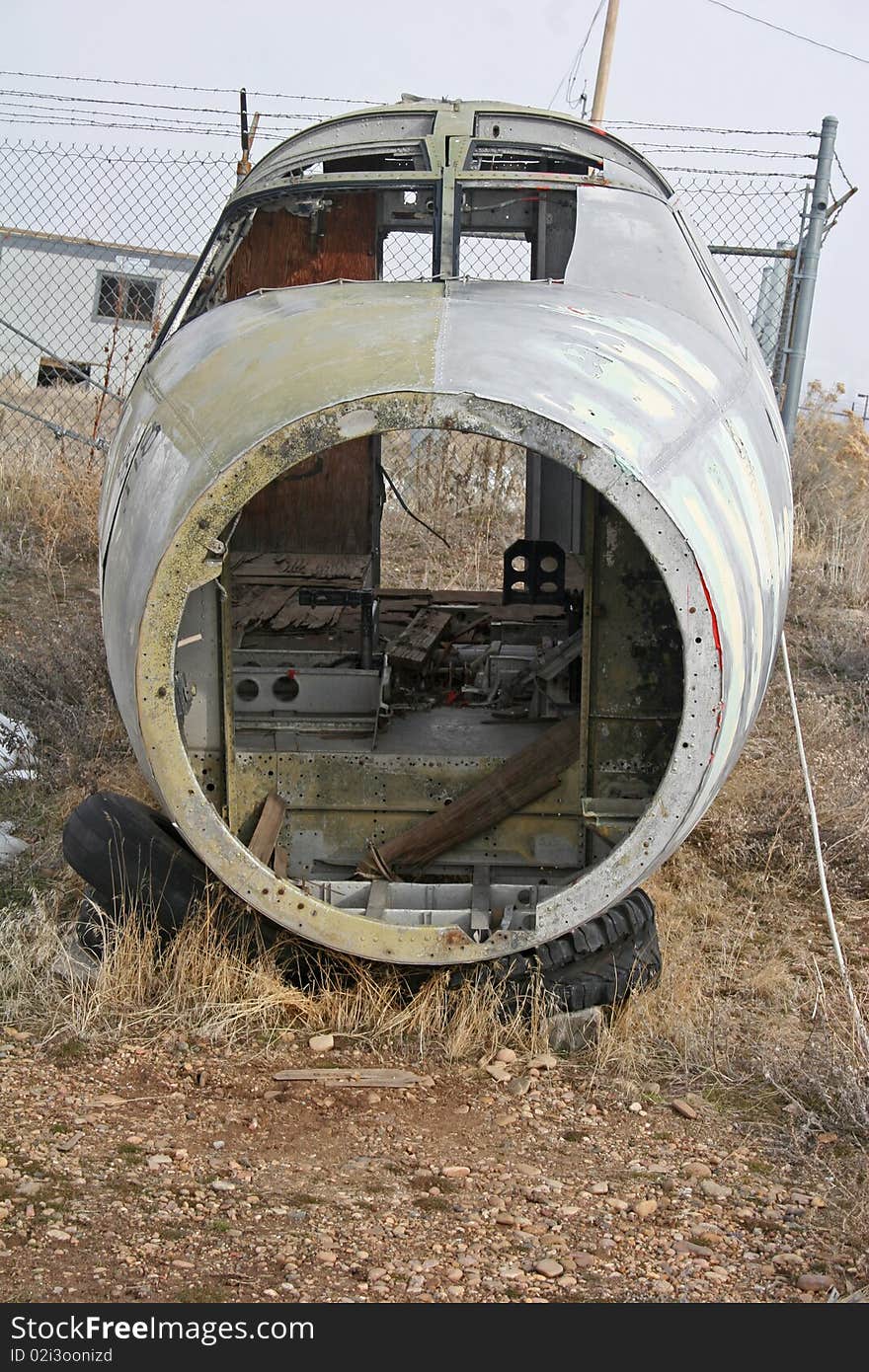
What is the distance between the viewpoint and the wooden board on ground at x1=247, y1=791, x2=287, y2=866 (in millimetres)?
4941

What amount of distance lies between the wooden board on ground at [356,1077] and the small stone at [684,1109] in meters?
0.75

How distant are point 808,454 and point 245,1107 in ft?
45.4

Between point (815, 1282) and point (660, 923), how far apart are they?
247 centimetres

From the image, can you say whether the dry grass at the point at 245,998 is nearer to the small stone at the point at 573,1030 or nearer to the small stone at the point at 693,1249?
the small stone at the point at 573,1030

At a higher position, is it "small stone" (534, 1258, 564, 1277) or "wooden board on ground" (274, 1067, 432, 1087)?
"wooden board on ground" (274, 1067, 432, 1087)

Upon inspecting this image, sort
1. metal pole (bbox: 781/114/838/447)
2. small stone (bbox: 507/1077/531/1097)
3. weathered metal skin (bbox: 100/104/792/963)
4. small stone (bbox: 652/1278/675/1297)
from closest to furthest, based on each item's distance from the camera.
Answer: small stone (bbox: 652/1278/675/1297) → weathered metal skin (bbox: 100/104/792/963) → small stone (bbox: 507/1077/531/1097) → metal pole (bbox: 781/114/838/447)

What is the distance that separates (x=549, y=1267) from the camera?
10.6 feet

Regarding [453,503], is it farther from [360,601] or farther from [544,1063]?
[544,1063]

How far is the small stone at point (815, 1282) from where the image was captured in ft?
10.4

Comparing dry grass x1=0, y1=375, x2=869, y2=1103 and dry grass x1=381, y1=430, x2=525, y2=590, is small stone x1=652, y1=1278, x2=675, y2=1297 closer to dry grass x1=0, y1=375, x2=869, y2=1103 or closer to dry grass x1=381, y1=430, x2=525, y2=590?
dry grass x1=0, y1=375, x2=869, y2=1103

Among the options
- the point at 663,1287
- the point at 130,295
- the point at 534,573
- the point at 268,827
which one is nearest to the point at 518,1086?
the point at 663,1287

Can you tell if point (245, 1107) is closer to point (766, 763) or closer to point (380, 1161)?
point (380, 1161)

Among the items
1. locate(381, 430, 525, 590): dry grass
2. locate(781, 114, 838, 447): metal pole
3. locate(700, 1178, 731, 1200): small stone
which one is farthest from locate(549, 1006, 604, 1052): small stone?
locate(381, 430, 525, 590): dry grass

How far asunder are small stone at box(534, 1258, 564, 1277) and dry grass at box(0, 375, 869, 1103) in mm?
1122
